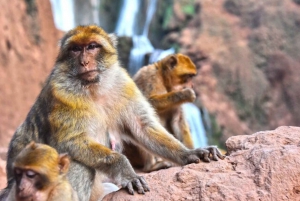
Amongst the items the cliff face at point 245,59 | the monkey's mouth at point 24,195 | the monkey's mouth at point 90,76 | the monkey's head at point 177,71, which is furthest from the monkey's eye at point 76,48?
the cliff face at point 245,59

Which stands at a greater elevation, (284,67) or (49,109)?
(49,109)

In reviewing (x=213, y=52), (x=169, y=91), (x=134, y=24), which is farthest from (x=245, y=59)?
(x=169, y=91)

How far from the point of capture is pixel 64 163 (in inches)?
158

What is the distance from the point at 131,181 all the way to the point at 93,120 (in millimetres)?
675

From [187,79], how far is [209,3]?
8.23 meters

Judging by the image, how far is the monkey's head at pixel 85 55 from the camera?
469cm

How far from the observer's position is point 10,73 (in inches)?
471

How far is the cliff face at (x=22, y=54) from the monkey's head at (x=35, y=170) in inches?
293

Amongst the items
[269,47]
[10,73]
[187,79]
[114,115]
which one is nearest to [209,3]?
[269,47]

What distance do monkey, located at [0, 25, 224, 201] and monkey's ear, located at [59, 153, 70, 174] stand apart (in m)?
0.23

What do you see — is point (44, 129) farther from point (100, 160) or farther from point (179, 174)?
point (179, 174)

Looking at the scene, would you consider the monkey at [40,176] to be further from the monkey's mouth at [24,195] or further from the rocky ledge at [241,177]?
the rocky ledge at [241,177]

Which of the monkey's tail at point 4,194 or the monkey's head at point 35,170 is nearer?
the monkey's head at point 35,170

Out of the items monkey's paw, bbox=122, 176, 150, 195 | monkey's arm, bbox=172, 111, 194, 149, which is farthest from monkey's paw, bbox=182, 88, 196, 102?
monkey's paw, bbox=122, 176, 150, 195
